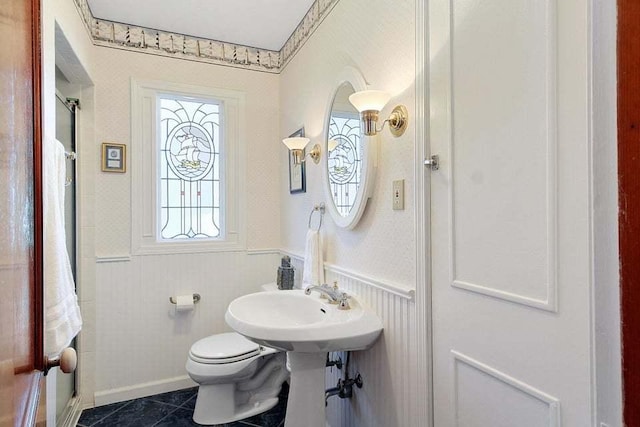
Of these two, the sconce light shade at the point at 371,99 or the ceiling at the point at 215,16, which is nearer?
the sconce light shade at the point at 371,99

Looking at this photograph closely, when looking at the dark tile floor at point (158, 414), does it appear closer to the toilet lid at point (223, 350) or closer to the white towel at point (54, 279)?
the toilet lid at point (223, 350)

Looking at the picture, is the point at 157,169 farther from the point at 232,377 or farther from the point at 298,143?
the point at 232,377

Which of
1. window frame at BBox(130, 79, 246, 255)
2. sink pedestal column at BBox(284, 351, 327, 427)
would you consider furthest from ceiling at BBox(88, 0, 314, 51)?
sink pedestal column at BBox(284, 351, 327, 427)

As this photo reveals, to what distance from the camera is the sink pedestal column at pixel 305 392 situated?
4.81ft

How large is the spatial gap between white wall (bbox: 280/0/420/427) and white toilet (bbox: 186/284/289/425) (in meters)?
0.50

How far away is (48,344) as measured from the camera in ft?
3.80

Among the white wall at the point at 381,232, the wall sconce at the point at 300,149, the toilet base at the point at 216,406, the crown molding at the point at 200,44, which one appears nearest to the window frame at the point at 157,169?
the crown molding at the point at 200,44

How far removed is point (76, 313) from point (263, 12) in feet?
6.51

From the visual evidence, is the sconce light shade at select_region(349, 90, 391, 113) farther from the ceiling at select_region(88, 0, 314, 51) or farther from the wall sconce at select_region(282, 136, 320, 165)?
the ceiling at select_region(88, 0, 314, 51)

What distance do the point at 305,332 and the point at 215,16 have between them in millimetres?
2087

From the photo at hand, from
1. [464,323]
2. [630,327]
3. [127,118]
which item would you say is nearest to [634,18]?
[630,327]

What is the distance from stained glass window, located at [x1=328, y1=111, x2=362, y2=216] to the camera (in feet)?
5.30

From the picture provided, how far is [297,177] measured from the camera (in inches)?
92.7

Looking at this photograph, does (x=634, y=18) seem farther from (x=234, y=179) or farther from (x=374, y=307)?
(x=234, y=179)
